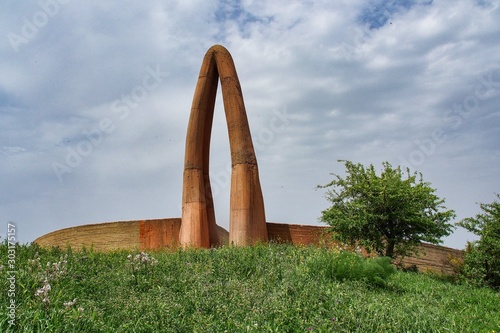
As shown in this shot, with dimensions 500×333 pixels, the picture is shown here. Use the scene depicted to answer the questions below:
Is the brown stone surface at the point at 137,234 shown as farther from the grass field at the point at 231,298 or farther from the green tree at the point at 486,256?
the green tree at the point at 486,256

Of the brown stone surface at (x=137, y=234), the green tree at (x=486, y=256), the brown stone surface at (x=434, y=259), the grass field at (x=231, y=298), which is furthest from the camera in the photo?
the brown stone surface at (x=434, y=259)

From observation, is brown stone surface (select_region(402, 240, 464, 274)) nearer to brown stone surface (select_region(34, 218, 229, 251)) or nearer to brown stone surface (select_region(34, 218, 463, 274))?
brown stone surface (select_region(34, 218, 463, 274))

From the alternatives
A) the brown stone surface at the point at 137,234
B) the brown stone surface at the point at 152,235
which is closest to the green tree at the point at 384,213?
the brown stone surface at the point at 152,235

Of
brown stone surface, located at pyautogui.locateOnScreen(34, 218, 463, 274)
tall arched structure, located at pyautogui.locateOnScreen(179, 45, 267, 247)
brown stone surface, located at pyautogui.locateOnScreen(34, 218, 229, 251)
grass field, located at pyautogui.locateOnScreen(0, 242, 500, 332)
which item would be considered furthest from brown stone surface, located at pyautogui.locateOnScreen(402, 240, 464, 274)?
brown stone surface, located at pyautogui.locateOnScreen(34, 218, 229, 251)

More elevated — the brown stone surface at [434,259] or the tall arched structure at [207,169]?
the tall arched structure at [207,169]

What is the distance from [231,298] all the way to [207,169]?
9.38 m

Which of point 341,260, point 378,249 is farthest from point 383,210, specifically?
point 341,260

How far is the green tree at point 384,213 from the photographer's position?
1434cm

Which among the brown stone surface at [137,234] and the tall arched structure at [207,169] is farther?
the brown stone surface at [137,234]

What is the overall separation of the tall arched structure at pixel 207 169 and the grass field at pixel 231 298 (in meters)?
3.36

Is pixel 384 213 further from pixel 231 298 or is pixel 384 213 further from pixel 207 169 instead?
pixel 231 298

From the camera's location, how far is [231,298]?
263 inches

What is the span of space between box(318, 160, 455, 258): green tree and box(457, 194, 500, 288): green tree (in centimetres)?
115

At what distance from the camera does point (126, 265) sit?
8891mm
